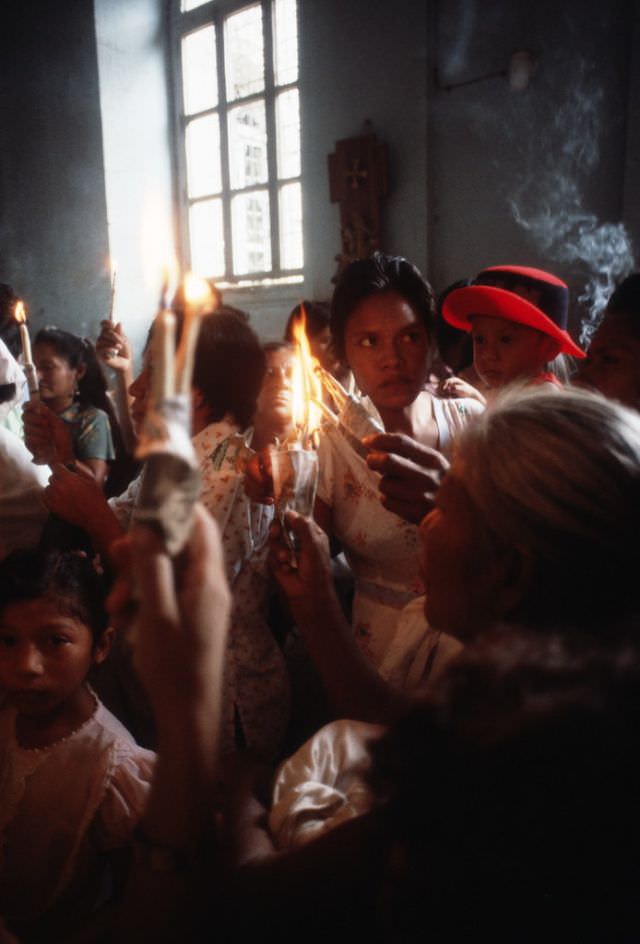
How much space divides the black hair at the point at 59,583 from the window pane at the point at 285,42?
Answer: 25.3 ft

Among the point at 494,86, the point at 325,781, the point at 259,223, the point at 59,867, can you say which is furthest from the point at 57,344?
the point at 259,223

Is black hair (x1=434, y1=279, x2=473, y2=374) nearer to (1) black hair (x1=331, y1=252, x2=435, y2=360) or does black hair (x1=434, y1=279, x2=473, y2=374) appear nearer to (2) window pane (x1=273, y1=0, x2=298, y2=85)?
(1) black hair (x1=331, y1=252, x2=435, y2=360)

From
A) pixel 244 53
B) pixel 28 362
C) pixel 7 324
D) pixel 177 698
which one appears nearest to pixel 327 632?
pixel 177 698

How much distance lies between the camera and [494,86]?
5.67m

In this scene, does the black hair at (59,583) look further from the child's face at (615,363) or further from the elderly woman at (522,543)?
the child's face at (615,363)

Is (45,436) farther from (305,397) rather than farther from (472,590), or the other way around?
(472,590)

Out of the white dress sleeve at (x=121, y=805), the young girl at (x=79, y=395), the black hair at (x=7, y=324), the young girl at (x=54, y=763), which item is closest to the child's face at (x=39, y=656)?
the young girl at (x=54, y=763)

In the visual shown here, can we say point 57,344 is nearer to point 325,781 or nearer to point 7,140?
point 325,781

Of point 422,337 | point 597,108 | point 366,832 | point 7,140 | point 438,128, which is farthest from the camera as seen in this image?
point 7,140

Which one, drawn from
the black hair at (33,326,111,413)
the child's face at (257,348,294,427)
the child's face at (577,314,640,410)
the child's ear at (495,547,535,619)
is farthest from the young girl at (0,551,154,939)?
the black hair at (33,326,111,413)

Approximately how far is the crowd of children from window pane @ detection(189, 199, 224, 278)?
22.6ft

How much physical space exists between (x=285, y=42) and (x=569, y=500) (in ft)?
28.3

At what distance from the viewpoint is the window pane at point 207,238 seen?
889 centimetres

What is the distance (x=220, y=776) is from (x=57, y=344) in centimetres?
328
